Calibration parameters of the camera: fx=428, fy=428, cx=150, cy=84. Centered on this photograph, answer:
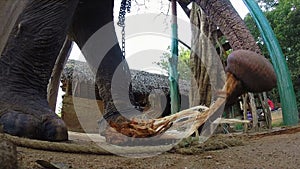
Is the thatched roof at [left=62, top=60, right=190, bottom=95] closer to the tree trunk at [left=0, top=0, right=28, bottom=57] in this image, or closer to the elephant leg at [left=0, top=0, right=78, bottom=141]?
the elephant leg at [left=0, top=0, right=78, bottom=141]

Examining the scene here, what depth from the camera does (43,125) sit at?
46.9 inches

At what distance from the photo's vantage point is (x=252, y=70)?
68cm

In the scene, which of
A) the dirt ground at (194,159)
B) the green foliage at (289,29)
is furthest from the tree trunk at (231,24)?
the green foliage at (289,29)

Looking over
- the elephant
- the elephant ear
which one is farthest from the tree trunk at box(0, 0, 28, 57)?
the elephant

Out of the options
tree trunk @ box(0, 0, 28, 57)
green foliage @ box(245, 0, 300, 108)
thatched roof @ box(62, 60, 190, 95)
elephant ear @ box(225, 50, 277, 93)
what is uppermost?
green foliage @ box(245, 0, 300, 108)

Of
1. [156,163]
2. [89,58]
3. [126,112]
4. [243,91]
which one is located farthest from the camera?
[89,58]

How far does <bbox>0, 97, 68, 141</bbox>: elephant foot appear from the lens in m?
1.14

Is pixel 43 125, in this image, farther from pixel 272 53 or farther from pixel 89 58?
pixel 272 53

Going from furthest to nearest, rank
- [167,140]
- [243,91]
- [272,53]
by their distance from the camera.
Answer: [272,53] → [167,140] → [243,91]

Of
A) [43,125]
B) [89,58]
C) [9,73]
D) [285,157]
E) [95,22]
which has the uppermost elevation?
[95,22]

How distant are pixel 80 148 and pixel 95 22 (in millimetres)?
1074

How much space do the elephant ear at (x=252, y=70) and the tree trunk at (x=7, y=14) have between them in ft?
1.17

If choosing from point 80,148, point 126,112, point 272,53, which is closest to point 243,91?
point 80,148

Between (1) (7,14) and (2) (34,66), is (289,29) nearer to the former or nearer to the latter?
(2) (34,66)
